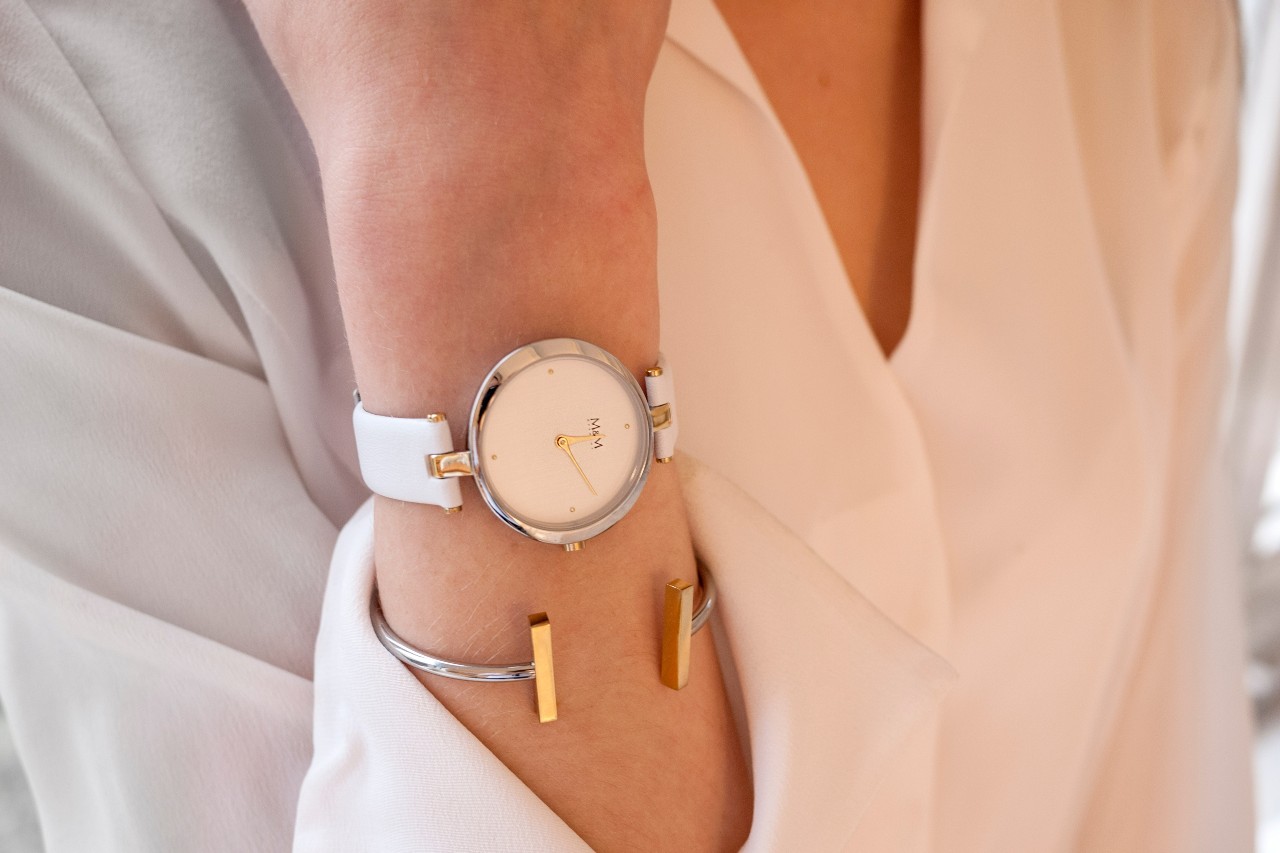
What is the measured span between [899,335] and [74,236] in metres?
0.66

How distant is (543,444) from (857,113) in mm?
506

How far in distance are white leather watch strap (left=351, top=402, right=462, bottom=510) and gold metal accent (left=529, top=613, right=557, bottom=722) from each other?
0.25 feet

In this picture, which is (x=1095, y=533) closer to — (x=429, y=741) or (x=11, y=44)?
(x=429, y=741)

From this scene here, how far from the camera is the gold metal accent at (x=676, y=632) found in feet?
1.67

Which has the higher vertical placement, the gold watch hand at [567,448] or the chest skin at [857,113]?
the chest skin at [857,113]

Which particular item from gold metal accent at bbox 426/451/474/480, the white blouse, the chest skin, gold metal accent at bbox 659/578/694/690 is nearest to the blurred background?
the white blouse

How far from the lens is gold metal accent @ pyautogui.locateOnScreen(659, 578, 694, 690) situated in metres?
0.51

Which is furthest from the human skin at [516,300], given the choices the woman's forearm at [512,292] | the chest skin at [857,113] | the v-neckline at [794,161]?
the chest skin at [857,113]

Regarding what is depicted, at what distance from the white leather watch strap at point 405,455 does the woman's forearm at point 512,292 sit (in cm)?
1

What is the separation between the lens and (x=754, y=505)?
59cm

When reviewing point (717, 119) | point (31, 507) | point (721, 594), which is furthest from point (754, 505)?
point (31, 507)

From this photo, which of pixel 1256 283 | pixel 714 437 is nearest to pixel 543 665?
pixel 714 437

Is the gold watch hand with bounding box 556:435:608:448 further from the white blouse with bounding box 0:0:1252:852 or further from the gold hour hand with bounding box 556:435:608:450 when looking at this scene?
the white blouse with bounding box 0:0:1252:852

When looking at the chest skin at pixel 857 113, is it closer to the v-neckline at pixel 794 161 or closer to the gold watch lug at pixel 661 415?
the v-neckline at pixel 794 161
